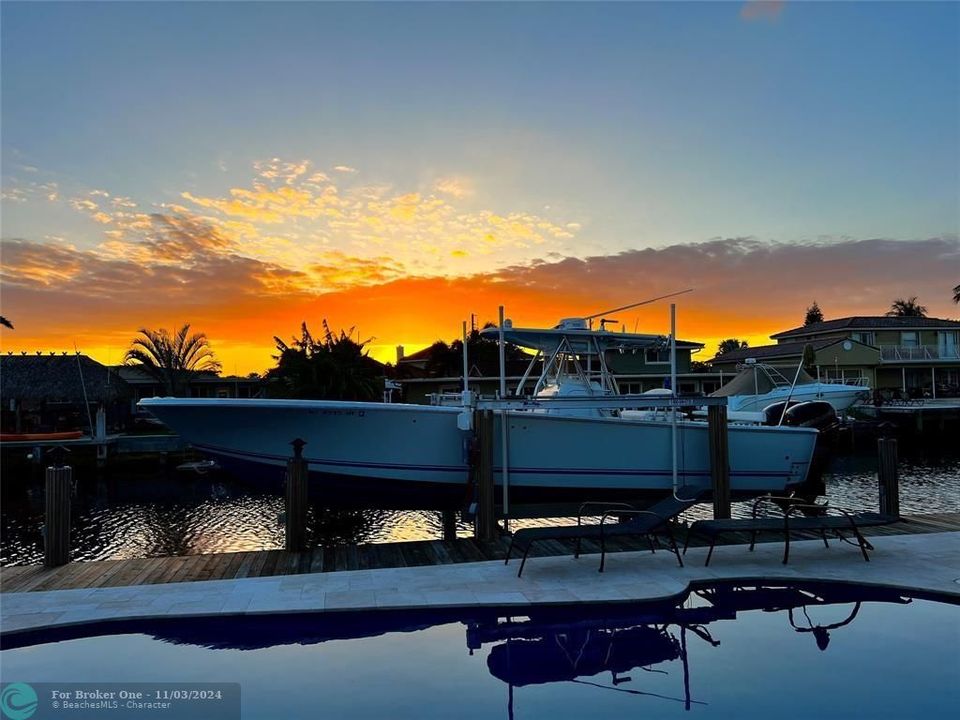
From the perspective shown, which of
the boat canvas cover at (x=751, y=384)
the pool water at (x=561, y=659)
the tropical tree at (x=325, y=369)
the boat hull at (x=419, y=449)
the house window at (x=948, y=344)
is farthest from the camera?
the house window at (x=948, y=344)

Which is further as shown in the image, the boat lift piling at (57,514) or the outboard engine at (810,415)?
the outboard engine at (810,415)

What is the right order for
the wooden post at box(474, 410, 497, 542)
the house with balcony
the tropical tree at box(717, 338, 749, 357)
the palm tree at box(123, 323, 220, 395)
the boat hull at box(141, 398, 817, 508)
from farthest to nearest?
the tropical tree at box(717, 338, 749, 357), the house with balcony, the palm tree at box(123, 323, 220, 395), the boat hull at box(141, 398, 817, 508), the wooden post at box(474, 410, 497, 542)

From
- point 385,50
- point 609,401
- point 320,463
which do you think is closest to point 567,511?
point 609,401

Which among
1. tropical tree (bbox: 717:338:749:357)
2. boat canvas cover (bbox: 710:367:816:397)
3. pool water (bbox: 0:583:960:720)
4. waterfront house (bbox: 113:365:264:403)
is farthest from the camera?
tropical tree (bbox: 717:338:749:357)


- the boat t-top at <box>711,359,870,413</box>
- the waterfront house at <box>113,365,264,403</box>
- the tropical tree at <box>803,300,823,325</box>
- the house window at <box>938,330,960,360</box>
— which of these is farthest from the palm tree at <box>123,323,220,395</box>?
the tropical tree at <box>803,300,823,325</box>

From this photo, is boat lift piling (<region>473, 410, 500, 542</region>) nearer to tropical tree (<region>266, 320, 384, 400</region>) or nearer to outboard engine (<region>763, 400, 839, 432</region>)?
outboard engine (<region>763, 400, 839, 432</region>)

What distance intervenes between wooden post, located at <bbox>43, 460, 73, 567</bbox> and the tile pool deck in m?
1.08

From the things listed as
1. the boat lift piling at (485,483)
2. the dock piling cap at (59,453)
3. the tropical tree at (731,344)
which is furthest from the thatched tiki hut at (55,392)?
the tropical tree at (731,344)

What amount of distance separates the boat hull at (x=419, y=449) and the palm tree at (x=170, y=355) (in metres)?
32.9

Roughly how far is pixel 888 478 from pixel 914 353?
42.6 m

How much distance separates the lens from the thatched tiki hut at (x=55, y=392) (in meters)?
32.5

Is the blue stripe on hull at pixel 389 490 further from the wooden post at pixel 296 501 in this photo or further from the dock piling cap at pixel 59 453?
the dock piling cap at pixel 59 453

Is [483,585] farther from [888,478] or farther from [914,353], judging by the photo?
[914,353]

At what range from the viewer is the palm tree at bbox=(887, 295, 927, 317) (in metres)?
74.8
